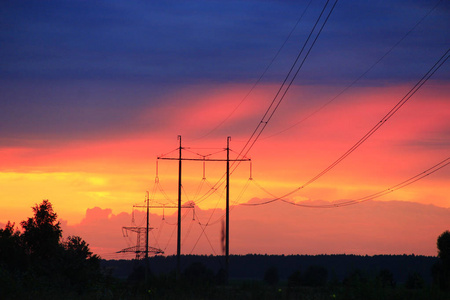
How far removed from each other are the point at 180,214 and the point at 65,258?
2322cm

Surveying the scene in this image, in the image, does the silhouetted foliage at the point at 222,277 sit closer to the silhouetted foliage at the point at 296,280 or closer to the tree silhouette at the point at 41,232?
the silhouetted foliage at the point at 296,280

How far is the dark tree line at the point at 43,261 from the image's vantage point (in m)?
37.0

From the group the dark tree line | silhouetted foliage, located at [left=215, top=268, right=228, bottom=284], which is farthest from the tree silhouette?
silhouetted foliage, located at [left=215, top=268, right=228, bottom=284]

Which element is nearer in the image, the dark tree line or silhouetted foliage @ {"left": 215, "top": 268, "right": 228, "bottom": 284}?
the dark tree line

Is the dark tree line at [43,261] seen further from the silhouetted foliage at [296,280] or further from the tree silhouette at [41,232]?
the silhouetted foliage at [296,280]

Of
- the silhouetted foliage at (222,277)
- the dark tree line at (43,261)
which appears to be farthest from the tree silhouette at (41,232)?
the silhouetted foliage at (222,277)

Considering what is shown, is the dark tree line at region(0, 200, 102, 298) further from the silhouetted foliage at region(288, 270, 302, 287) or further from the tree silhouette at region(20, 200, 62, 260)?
the silhouetted foliage at region(288, 270, 302, 287)

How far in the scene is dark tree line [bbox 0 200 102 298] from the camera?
37.0 m

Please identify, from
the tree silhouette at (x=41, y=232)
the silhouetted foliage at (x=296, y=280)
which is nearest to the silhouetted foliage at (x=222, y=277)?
the silhouetted foliage at (x=296, y=280)

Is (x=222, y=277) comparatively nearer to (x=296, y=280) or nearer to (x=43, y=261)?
(x=296, y=280)

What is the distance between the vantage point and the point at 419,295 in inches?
1086

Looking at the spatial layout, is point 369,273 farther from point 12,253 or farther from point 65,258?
point 12,253

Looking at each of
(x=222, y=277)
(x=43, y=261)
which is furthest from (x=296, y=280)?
(x=43, y=261)

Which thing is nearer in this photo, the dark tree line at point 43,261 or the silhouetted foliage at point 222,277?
the dark tree line at point 43,261
